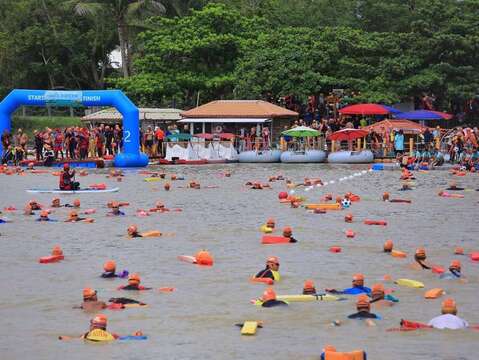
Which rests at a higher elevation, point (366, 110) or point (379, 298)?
point (366, 110)

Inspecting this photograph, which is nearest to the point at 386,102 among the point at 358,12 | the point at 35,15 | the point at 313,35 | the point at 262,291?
the point at 313,35

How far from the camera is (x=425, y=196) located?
108 feet

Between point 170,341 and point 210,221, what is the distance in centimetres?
1317

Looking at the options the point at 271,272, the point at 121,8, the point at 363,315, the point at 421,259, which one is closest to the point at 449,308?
the point at 363,315

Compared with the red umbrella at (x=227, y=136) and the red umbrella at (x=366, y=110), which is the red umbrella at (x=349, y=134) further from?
the red umbrella at (x=227, y=136)

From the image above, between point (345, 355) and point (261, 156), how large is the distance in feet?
144

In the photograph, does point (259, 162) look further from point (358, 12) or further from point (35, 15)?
point (35, 15)

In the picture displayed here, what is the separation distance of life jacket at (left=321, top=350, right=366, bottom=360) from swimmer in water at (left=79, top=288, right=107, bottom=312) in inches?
169

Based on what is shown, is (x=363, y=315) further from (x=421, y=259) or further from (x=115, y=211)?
(x=115, y=211)

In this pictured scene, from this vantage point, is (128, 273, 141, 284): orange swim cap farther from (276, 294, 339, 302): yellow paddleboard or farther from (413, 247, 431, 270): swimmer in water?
(413, 247, 431, 270): swimmer in water

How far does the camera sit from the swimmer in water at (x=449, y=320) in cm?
Answer: 1317

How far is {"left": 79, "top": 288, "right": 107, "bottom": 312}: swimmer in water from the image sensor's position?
14.5 meters

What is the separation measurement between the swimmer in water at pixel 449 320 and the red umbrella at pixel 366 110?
144 ft

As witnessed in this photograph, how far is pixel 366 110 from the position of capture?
187 ft
